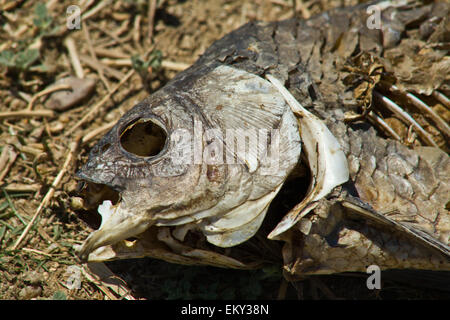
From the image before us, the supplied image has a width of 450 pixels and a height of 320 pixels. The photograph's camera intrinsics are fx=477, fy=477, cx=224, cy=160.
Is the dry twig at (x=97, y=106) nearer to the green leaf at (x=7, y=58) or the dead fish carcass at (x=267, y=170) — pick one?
the green leaf at (x=7, y=58)

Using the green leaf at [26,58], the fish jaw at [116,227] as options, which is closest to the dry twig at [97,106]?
the green leaf at [26,58]

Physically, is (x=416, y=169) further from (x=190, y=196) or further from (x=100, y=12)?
(x=100, y=12)

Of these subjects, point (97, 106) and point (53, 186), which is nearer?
point (53, 186)

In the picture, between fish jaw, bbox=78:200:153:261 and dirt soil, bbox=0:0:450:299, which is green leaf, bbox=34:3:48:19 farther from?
fish jaw, bbox=78:200:153:261

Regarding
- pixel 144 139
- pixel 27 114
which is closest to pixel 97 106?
pixel 27 114

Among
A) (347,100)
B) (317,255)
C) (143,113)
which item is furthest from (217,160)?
(347,100)

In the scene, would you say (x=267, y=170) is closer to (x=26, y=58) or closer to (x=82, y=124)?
(x=82, y=124)
